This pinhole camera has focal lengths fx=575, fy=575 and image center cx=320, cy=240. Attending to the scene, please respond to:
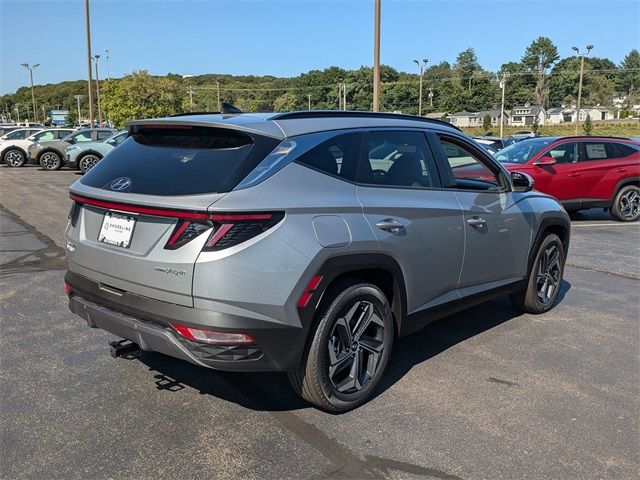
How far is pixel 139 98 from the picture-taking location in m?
65.4

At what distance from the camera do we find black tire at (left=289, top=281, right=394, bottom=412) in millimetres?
3225

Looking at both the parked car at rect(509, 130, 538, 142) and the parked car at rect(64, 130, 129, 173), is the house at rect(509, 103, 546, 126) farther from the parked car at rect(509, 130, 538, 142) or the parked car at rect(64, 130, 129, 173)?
the parked car at rect(64, 130, 129, 173)

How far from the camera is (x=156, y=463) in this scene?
2871mm

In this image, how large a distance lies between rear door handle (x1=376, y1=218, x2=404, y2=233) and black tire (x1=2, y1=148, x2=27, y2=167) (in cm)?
2388

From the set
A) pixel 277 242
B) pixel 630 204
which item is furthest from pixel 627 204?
pixel 277 242

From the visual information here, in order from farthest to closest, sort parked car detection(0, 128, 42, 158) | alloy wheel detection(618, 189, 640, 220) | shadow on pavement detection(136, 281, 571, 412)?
parked car detection(0, 128, 42, 158) → alloy wheel detection(618, 189, 640, 220) → shadow on pavement detection(136, 281, 571, 412)

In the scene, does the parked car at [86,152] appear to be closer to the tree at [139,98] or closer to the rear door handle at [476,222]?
the rear door handle at [476,222]

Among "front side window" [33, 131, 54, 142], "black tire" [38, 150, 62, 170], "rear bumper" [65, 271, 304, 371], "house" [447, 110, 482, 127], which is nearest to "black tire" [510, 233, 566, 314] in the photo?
"rear bumper" [65, 271, 304, 371]

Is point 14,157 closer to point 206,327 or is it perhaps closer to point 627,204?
point 627,204

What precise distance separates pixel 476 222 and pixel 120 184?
2.55 m

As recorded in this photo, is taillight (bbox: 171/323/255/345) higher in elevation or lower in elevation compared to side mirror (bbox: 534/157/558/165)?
lower

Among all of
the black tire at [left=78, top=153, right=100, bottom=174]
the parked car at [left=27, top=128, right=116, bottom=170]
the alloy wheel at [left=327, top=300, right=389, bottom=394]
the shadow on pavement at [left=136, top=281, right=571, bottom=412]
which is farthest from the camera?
the parked car at [left=27, top=128, right=116, bottom=170]

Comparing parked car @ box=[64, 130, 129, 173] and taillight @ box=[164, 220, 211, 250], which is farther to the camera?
parked car @ box=[64, 130, 129, 173]

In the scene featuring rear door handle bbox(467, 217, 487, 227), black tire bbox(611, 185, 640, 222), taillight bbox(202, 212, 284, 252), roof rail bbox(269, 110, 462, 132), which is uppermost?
roof rail bbox(269, 110, 462, 132)
